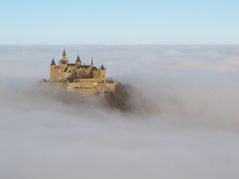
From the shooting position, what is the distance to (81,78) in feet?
203

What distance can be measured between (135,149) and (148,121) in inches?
644

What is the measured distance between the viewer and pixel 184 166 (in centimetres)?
4128

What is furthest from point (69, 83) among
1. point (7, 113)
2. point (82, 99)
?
point (7, 113)

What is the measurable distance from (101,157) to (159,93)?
35.6m

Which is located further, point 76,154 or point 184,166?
point 76,154

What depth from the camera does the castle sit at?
60625mm

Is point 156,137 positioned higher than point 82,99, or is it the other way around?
point 82,99

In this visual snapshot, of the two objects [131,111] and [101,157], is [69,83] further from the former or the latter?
[101,157]

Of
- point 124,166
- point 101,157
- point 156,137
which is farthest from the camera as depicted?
point 156,137

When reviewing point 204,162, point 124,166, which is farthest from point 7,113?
point 204,162

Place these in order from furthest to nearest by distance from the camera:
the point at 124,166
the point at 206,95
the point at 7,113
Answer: the point at 206,95 < the point at 7,113 < the point at 124,166

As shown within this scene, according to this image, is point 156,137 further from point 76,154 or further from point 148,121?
point 76,154

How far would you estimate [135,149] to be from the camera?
1927 inches

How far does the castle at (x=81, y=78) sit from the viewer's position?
6062 centimetres
